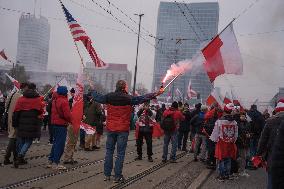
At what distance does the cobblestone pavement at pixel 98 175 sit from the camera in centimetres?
811

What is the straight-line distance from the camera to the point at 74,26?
11.0 meters

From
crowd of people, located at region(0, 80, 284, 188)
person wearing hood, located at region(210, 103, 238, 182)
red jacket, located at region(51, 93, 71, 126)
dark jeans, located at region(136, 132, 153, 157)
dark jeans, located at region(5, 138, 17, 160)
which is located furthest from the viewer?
dark jeans, located at region(136, 132, 153, 157)

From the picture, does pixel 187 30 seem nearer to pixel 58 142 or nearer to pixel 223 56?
pixel 223 56

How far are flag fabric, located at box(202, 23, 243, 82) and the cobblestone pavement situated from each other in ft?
8.38

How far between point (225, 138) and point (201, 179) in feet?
3.65

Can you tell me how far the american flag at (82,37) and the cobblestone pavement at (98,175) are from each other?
8.35 feet

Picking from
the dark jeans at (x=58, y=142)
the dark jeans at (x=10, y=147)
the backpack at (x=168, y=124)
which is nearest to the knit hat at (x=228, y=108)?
the backpack at (x=168, y=124)

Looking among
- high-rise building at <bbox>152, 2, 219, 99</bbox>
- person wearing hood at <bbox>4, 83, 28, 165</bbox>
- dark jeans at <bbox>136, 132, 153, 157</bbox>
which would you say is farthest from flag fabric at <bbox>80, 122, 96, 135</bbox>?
high-rise building at <bbox>152, 2, 219, 99</bbox>

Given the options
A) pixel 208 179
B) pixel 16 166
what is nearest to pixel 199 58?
pixel 208 179

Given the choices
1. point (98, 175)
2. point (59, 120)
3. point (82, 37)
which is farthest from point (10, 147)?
point (82, 37)

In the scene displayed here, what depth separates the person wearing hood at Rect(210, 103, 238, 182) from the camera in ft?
33.1

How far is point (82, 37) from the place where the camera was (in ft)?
35.0

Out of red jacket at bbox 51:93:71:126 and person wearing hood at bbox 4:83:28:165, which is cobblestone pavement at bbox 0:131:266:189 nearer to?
person wearing hood at bbox 4:83:28:165

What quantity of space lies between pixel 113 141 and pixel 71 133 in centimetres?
254
